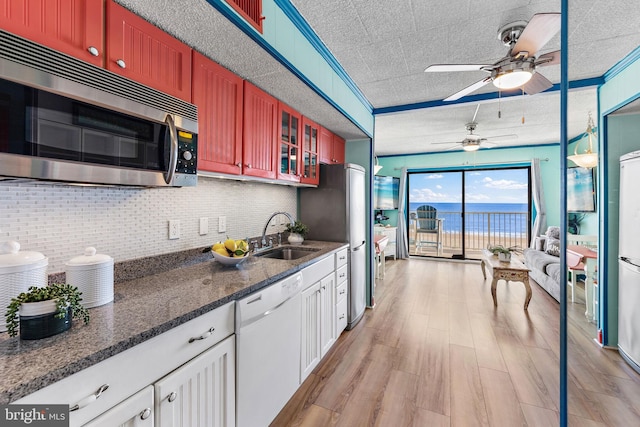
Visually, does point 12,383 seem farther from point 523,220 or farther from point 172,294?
point 523,220

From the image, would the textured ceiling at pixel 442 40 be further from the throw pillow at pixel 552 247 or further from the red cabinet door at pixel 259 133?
the throw pillow at pixel 552 247

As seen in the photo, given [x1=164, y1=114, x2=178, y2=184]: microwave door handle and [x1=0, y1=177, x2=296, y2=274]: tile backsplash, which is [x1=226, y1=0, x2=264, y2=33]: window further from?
[x1=0, y1=177, x2=296, y2=274]: tile backsplash

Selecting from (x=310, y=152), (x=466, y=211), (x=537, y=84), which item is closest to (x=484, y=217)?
(x=466, y=211)

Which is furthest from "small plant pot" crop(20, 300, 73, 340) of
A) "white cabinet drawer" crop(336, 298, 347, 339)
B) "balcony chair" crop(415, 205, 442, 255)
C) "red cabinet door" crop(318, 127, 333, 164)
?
"balcony chair" crop(415, 205, 442, 255)

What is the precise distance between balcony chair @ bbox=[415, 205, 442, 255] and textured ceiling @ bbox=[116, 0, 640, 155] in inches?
159

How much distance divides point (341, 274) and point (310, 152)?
1.27m

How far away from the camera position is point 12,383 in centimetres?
59

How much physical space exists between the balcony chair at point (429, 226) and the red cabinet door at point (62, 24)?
6.86 m

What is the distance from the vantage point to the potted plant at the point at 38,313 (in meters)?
0.77

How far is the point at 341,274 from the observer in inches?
106

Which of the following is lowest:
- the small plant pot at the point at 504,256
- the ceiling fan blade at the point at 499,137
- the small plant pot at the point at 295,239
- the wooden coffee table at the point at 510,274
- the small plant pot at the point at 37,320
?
the wooden coffee table at the point at 510,274

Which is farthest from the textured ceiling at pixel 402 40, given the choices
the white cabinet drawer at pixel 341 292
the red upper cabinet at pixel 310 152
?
the white cabinet drawer at pixel 341 292

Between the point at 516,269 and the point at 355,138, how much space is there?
267cm

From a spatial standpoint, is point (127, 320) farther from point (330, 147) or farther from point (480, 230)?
point (480, 230)
